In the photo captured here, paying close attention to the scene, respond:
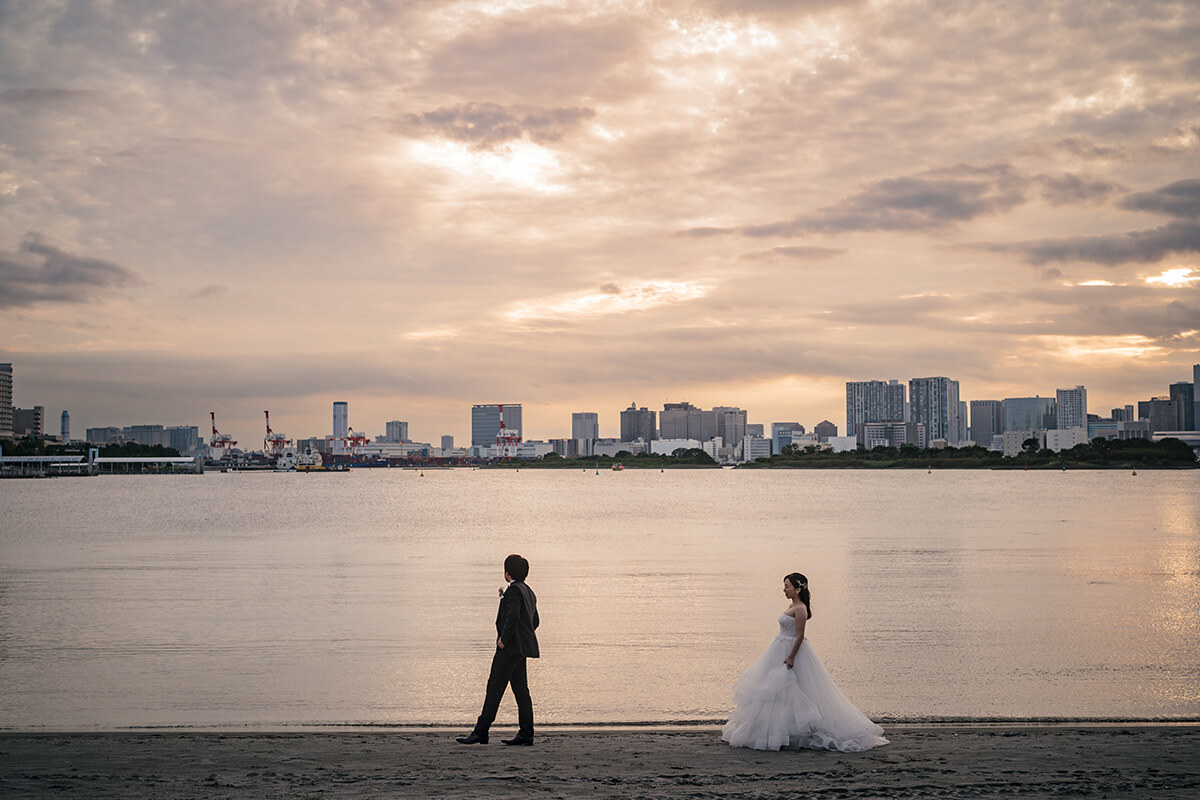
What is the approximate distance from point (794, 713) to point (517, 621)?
323cm

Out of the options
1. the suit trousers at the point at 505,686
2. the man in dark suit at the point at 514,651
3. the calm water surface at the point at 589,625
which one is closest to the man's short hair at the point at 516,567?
the man in dark suit at the point at 514,651

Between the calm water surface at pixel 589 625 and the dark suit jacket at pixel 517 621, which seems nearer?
the dark suit jacket at pixel 517 621

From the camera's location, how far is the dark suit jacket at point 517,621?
11078 mm

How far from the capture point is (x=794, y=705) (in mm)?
10797

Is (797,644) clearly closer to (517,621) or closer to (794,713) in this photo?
(794,713)

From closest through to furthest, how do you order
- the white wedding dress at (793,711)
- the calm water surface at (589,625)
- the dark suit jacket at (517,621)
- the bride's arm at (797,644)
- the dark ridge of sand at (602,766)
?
the dark ridge of sand at (602,766)
the white wedding dress at (793,711)
the bride's arm at (797,644)
the dark suit jacket at (517,621)
the calm water surface at (589,625)

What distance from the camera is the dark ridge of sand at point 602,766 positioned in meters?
9.02

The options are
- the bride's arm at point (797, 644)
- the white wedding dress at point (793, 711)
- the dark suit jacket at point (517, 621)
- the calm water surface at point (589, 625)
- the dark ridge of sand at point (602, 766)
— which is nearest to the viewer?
the dark ridge of sand at point (602, 766)

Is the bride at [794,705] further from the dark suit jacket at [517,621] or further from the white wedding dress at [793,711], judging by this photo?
the dark suit jacket at [517,621]

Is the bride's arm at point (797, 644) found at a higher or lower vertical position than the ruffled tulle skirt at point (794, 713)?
higher

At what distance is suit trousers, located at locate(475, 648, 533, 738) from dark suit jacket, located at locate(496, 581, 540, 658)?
0.14 metres

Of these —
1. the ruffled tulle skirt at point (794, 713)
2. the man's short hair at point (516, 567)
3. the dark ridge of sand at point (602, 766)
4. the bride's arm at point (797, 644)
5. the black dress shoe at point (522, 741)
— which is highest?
the man's short hair at point (516, 567)

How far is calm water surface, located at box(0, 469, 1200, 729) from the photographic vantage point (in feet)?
48.9

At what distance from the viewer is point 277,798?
8.81m
